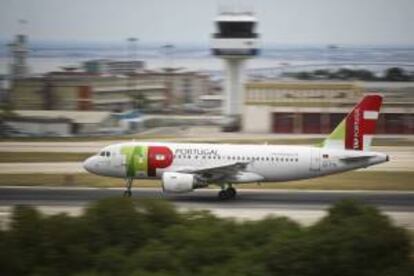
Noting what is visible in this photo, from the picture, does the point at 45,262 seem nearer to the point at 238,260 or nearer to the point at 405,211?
the point at 238,260

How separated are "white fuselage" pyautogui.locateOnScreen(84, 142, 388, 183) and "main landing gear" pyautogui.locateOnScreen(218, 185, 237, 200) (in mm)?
378

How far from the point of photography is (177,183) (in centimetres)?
3612

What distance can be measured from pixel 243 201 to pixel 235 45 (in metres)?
63.2

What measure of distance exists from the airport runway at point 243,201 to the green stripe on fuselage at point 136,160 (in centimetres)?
114

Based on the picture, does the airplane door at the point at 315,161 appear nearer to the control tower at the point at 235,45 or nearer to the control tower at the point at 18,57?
the control tower at the point at 235,45

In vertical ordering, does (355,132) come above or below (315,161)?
above

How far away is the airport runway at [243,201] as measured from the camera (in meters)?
32.4

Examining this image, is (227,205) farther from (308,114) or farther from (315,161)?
(308,114)

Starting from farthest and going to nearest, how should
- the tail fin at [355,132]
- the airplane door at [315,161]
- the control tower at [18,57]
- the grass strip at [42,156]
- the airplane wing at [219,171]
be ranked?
the control tower at [18,57] → the grass strip at [42,156] → the tail fin at [355,132] → the airplane door at [315,161] → the airplane wing at [219,171]

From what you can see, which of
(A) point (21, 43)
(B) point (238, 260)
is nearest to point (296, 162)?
(B) point (238, 260)

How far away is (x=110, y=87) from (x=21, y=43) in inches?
1192

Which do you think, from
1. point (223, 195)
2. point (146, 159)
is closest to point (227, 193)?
point (223, 195)

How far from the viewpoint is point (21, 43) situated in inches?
6890

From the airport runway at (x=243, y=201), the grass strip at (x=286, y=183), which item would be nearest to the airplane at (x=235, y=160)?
the airport runway at (x=243, y=201)
